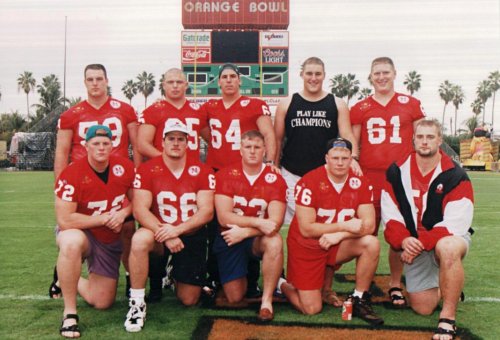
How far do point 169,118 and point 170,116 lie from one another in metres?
0.03

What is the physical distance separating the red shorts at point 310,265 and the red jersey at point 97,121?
1729 mm

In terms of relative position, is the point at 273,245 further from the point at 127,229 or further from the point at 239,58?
the point at 239,58

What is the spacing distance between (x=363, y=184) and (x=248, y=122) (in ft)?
4.16

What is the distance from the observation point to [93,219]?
392cm

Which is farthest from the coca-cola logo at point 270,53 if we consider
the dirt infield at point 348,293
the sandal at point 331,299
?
the sandal at point 331,299

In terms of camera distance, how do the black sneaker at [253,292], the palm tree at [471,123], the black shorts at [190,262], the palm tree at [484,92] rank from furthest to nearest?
the palm tree at [484,92] → the palm tree at [471,123] → the black sneaker at [253,292] → the black shorts at [190,262]

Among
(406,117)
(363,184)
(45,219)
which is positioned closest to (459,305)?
(363,184)

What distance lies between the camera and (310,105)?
4855 millimetres

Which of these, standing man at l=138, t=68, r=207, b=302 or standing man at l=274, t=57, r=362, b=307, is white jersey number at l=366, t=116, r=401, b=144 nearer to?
standing man at l=274, t=57, r=362, b=307

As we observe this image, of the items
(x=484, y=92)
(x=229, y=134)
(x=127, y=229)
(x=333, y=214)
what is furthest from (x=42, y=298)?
(x=484, y=92)

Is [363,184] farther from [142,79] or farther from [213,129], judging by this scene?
[142,79]

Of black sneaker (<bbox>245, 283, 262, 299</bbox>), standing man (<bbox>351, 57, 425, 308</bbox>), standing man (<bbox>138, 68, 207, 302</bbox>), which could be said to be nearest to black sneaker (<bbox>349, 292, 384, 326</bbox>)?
standing man (<bbox>351, 57, 425, 308</bbox>)

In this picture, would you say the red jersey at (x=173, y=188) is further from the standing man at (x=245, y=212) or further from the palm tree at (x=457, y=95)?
the palm tree at (x=457, y=95)

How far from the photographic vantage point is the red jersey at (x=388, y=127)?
4746 mm
